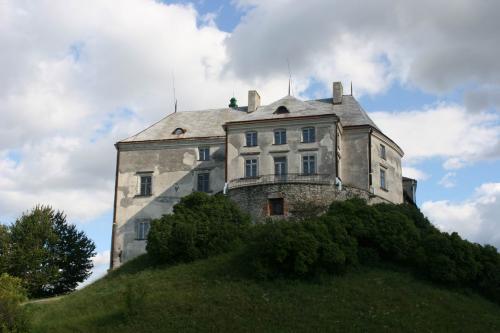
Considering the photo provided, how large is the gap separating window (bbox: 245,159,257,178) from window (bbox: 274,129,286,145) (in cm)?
195

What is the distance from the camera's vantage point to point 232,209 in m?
41.2

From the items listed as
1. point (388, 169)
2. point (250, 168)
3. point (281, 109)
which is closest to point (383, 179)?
point (388, 169)

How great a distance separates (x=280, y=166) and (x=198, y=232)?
30.3ft

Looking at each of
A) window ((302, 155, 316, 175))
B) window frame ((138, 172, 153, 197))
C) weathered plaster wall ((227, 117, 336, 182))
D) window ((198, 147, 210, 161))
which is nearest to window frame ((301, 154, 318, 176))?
window ((302, 155, 316, 175))

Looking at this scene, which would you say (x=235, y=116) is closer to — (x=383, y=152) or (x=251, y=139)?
(x=251, y=139)

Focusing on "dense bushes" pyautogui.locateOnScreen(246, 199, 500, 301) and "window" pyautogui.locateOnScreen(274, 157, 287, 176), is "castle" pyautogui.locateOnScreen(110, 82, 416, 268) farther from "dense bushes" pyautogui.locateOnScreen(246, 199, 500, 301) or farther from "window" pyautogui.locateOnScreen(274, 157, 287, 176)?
"dense bushes" pyautogui.locateOnScreen(246, 199, 500, 301)

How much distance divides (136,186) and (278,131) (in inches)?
449

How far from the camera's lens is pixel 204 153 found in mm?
50438

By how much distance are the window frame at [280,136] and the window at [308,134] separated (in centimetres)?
127

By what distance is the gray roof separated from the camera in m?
48.0

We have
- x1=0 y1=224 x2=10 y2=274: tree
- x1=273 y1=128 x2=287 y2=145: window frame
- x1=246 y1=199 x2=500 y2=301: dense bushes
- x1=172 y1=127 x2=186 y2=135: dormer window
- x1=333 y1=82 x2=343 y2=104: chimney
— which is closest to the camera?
x1=246 y1=199 x2=500 y2=301: dense bushes

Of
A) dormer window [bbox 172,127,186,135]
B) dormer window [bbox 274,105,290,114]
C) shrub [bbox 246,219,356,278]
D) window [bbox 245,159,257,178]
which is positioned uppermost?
dormer window [bbox 274,105,290,114]

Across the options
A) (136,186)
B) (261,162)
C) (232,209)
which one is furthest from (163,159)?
(232,209)

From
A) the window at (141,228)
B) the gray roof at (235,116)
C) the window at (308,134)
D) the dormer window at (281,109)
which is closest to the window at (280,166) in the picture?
the window at (308,134)
